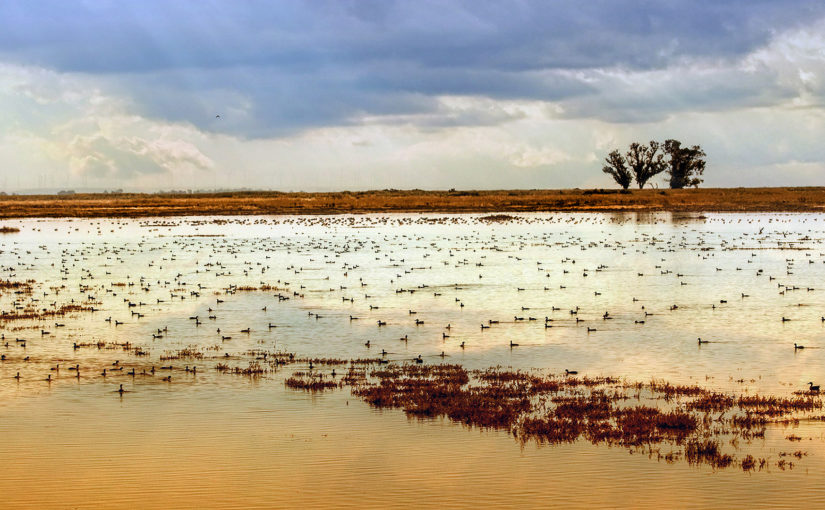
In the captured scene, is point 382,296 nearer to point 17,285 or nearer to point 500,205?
point 17,285

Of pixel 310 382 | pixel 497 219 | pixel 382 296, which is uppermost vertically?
pixel 497 219

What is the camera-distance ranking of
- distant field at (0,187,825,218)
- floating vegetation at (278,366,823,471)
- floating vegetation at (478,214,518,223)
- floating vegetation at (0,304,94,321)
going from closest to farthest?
floating vegetation at (278,366,823,471) < floating vegetation at (0,304,94,321) < floating vegetation at (478,214,518,223) < distant field at (0,187,825,218)

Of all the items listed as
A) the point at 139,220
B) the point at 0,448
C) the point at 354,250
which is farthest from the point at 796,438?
the point at 139,220

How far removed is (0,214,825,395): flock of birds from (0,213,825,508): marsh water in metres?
0.16

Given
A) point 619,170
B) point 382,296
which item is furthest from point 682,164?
point 382,296

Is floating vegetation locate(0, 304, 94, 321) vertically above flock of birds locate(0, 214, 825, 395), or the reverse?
flock of birds locate(0, 214, 825, 395)

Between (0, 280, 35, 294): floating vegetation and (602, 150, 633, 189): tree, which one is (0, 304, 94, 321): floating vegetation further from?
(602, 150, 633, 189): tree

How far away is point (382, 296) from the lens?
34.1 m

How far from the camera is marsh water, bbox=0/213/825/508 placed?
13.3 m

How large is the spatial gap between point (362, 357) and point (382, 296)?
1177 centimetres

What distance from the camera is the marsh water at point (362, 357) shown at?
13.3m

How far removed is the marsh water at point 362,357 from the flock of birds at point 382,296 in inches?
6.3

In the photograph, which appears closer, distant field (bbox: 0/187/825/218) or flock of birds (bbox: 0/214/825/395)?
flock of birds (bbox: 0/214/825/395)

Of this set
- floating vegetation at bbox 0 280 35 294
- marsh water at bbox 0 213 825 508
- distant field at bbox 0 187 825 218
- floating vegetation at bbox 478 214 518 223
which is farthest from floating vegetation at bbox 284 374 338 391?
distant field at bbox 0 187 825 218
